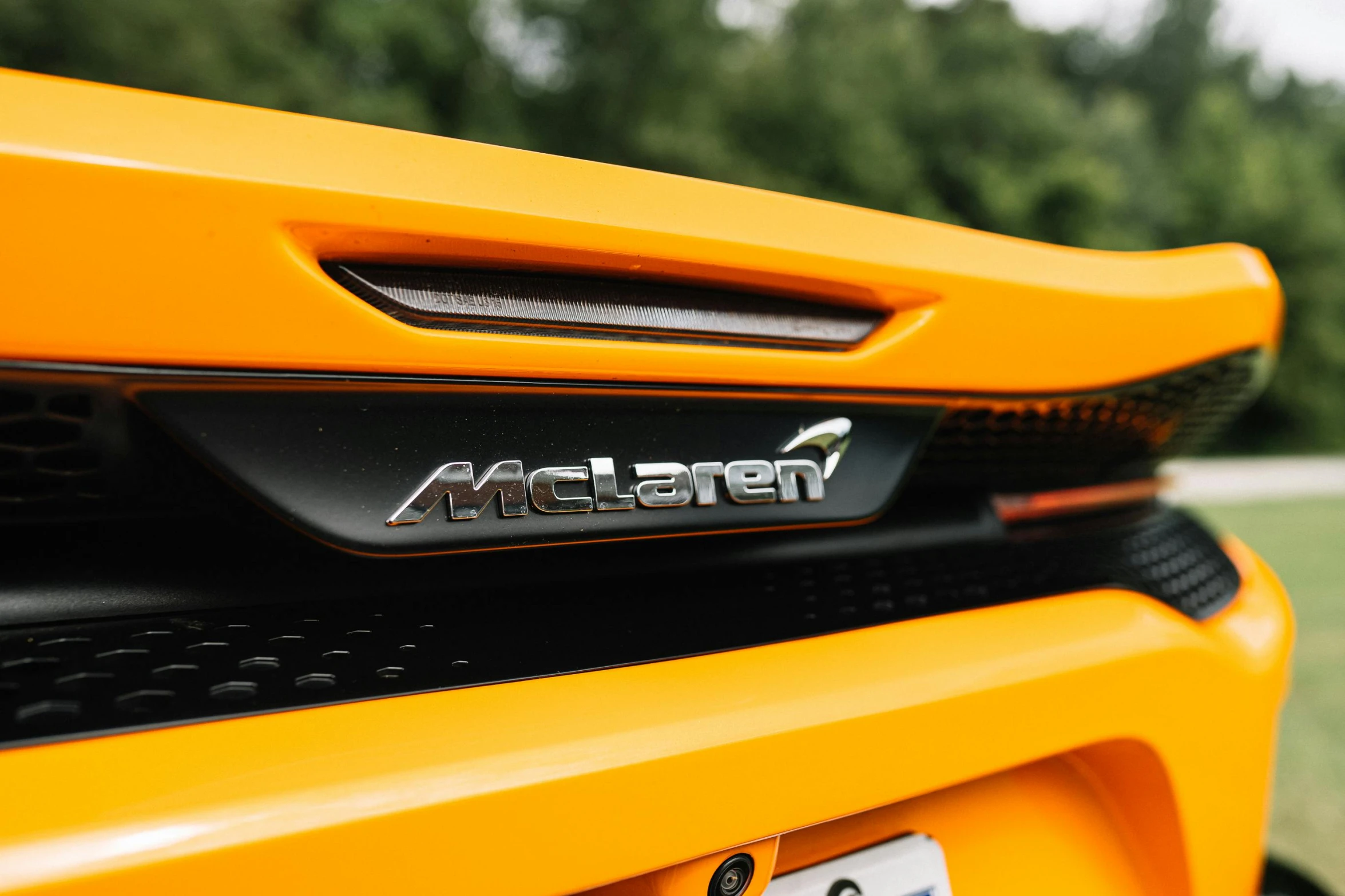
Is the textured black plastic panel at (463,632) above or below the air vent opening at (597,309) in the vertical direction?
below

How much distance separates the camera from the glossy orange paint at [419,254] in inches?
22.1

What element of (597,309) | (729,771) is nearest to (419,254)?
(597,309)

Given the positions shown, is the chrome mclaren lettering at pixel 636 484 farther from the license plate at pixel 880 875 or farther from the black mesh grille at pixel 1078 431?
the license plate at pixel 880 875

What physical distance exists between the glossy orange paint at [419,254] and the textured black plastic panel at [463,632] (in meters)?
0.22

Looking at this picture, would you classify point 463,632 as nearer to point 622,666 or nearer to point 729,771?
point 622,666

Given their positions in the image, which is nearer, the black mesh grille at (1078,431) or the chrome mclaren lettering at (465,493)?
the chrome mclaren lettering at (465,493)

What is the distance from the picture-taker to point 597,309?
76 cm

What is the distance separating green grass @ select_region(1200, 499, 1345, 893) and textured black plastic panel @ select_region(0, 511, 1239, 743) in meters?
1.37

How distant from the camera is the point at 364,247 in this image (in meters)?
0.66

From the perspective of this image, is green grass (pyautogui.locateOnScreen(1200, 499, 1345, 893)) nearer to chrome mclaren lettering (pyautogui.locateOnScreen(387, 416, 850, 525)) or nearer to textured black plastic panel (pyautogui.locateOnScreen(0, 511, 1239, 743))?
textured black plastic panel (pyautogui.locateOnScreen(0, 511, 1239, 743))

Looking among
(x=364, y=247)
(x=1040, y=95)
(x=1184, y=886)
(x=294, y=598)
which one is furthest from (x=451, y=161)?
(x=1040, y=95)

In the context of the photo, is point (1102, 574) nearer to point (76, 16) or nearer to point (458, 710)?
point (458, 710)

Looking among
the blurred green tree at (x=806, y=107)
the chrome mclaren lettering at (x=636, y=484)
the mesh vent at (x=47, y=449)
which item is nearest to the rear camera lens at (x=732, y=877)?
the chrome mclaren lettering at (x=636, y=484)

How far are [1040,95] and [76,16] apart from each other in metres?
22.3
